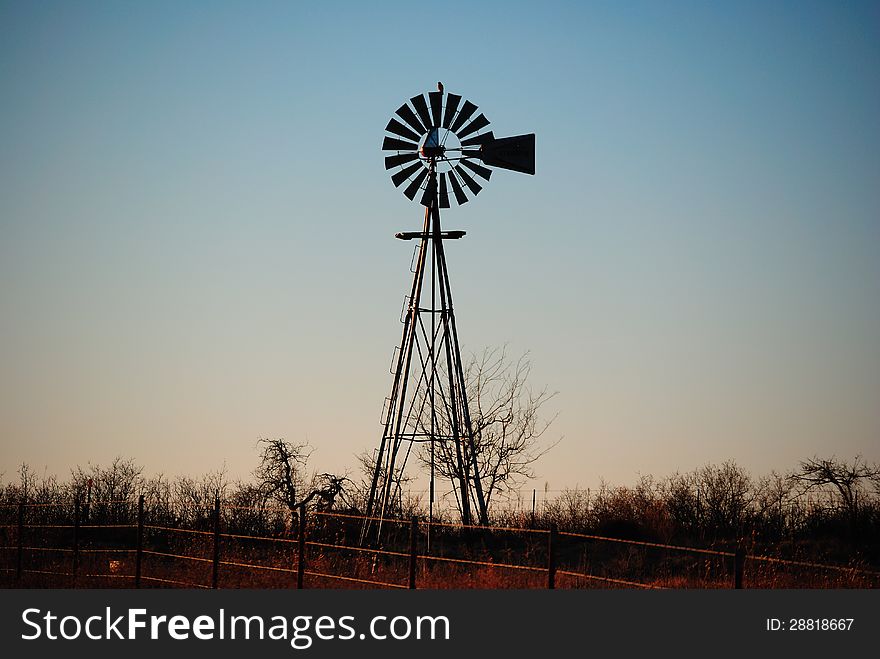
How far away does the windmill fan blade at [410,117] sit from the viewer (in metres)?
22.8

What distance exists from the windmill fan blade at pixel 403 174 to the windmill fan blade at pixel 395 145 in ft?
1.09

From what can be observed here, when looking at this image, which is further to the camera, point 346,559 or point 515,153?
point 346,559

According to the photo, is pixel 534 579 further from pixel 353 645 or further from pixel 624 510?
pixel 624 510

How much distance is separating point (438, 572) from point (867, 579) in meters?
7.15

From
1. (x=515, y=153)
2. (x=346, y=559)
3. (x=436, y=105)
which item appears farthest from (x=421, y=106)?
(x=346, y=559)

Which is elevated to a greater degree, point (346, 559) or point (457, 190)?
point (457, 190)

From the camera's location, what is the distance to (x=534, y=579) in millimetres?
19219

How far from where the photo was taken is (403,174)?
2289 centimetres

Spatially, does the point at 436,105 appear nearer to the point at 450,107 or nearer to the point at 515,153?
the point at 450,107

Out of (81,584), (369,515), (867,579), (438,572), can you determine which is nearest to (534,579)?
(438,572)

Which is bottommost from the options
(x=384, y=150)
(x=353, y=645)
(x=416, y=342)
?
(x=353, y=645)

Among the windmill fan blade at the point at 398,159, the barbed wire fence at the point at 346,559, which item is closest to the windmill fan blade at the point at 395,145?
the windmill fan blade at the point at 398,159

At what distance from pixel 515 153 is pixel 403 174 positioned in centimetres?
215

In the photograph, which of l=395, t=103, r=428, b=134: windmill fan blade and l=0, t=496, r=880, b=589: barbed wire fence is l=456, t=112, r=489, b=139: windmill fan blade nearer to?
l=395, t=103, r=428, b=134: windmill fan blade
